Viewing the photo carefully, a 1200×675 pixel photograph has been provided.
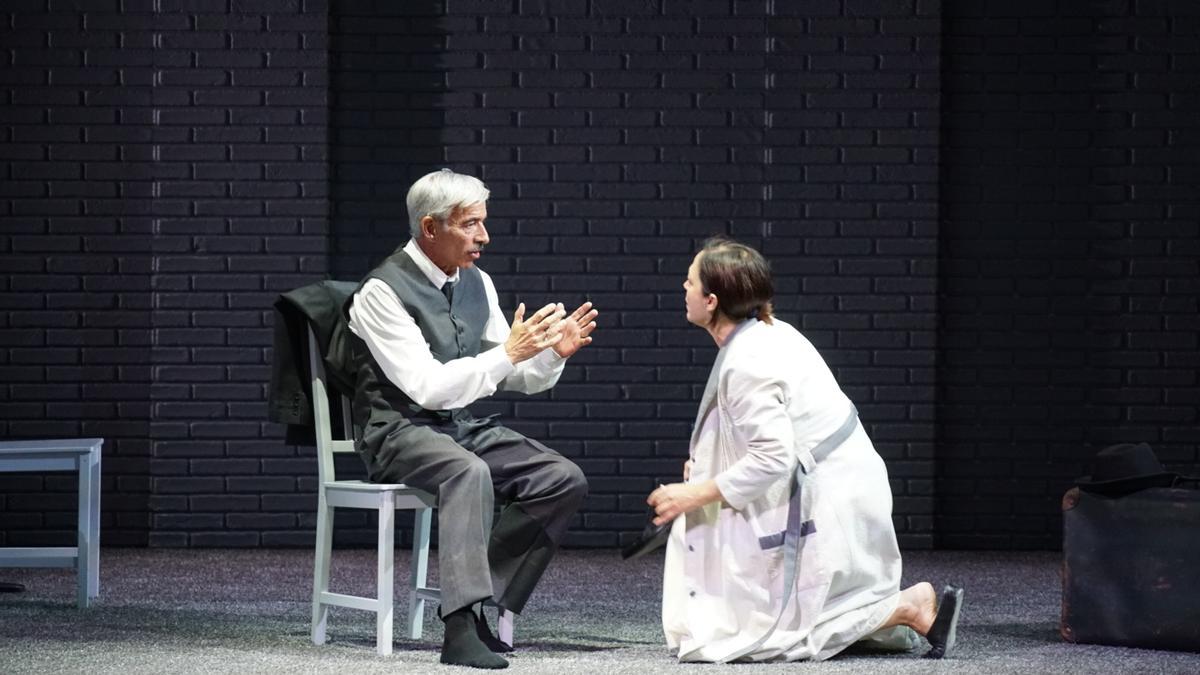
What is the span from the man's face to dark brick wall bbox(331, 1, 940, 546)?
2106mm

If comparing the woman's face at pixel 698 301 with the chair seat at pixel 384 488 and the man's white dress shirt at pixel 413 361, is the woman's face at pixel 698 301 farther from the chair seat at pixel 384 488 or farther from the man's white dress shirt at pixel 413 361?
the chair seat at pixel 384 488

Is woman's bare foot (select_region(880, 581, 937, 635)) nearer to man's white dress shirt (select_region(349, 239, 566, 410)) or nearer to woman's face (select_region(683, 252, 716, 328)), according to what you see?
woman's face (select_region(683, 252, 716, 328))

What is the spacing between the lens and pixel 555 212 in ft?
20.0

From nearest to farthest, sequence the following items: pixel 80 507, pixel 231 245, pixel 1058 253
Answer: pixel 80 507 < pixel 231 245 < pixel 1058 253

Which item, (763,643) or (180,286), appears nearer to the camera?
(763,643)

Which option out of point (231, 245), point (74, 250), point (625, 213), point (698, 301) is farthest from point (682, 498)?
point (74, 250)

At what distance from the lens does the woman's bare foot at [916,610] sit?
146 inches

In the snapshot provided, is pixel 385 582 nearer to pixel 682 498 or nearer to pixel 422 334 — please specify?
pixel 422 334

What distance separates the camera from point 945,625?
12.2 ft

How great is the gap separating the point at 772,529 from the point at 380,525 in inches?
35.7

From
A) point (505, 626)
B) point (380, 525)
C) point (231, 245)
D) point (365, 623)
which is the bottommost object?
point (365, 623)

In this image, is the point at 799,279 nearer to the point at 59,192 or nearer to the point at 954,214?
the point at 954,214

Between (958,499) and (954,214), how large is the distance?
3.53ft

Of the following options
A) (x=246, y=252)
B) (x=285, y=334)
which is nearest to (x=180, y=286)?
(x=246, y=252)
